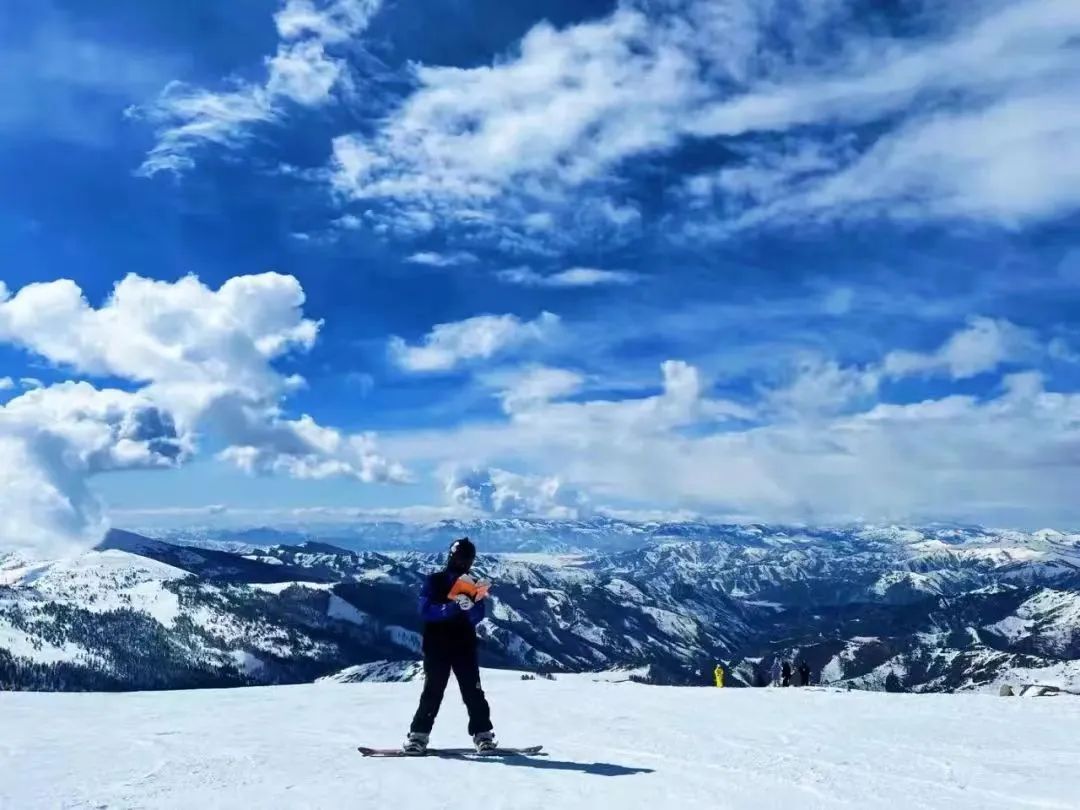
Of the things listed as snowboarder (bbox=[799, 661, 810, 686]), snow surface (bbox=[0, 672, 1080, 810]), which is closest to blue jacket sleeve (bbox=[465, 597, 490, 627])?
snow surface (bbox=[0, 672, 1080, 810])

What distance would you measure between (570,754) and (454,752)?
1759 millimetres

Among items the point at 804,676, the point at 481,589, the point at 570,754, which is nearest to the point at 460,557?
the point at 481,589

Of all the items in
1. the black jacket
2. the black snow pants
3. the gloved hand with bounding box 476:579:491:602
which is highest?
the gloved hand with bounding box 476:579:491:602

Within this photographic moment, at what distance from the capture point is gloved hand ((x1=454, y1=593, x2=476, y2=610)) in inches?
483

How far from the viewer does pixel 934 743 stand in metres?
13.6

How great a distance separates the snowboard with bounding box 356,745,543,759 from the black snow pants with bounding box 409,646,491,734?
1.10ft

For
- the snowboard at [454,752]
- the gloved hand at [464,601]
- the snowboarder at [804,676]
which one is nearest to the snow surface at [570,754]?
the snowboard at [454,752]

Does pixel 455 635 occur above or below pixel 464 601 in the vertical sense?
below

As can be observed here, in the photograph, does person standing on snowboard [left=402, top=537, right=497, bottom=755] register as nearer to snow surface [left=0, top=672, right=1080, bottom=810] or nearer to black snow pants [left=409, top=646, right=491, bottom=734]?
black snow pants [left=409, top=646, right=491, bottom=734]

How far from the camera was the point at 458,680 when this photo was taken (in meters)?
12.4

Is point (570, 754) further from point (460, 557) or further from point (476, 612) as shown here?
point (460, 557)

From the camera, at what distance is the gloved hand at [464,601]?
12258 millimetres

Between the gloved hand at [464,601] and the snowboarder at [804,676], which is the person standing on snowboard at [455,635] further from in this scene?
the snowboarder at [804,676]

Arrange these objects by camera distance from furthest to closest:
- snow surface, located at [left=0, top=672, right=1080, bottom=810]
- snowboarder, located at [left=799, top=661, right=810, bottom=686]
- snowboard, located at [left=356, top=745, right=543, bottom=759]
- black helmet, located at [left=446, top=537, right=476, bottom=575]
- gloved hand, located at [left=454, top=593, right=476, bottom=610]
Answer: snowboarder, located at [left=799, top=661, right=810, bottom=686] < black helmet, located at [left=446, top=537, right=476, bottom=575] < gloved hand, located at [left=454, top=593, right=476, bottom=610] < snowboard, located at [left=356, top=745, right=543, bottom=759] < snow surface, located at [left=0, top=672, right=1080, bottom=810]
